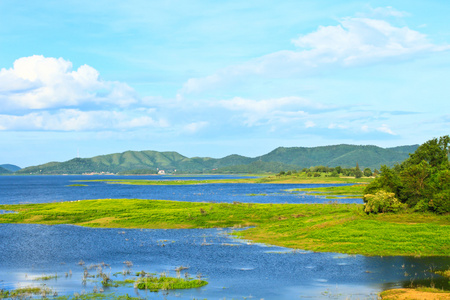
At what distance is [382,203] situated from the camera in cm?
8450

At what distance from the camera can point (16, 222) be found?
104188 millimetres

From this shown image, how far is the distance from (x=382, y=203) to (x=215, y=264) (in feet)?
137

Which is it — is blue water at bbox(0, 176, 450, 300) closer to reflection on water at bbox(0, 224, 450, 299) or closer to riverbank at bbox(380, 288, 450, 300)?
reflection on water at bbox(0, 224, 450, 299)

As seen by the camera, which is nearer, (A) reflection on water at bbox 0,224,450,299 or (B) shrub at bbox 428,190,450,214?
(A) reflection on water at bbox 0,224,450,299

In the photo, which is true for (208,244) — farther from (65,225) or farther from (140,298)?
(65,225)

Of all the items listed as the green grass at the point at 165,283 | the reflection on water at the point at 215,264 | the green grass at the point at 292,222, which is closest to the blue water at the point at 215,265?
the reflection on water at the point at 215,264

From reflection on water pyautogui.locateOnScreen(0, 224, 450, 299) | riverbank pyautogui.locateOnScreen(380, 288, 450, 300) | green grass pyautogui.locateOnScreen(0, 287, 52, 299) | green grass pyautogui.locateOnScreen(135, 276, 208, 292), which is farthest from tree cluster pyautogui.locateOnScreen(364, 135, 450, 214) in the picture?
green grass pyautogui.locateOnScreen(0, 287, 52, 299)

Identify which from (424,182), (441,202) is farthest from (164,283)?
(424,182)

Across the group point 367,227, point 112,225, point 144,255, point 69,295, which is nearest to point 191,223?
point 112,225

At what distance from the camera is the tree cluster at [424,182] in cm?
8100

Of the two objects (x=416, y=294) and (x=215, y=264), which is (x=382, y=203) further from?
(x=416, y=294)

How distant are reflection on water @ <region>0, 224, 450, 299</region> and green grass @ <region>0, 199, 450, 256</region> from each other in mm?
4458

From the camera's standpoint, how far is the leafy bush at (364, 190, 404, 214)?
277 ft

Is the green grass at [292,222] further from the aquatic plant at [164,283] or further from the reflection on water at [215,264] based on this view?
the aquatic plant at [164,283]
